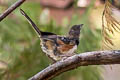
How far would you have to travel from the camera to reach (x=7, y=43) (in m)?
1.74

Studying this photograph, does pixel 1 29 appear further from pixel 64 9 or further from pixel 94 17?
pixel 64 9

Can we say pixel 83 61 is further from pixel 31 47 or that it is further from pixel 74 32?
pixel 31 47

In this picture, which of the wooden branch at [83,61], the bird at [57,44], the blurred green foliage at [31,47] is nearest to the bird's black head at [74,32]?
the bird at [57,44]

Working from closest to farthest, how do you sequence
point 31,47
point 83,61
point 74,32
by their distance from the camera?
point 83,61
point 74,32
point 31,47

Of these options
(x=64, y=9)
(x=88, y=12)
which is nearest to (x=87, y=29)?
(x=88, y=12)

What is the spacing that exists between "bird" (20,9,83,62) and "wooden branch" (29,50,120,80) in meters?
0.06

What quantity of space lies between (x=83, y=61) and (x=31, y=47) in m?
1.06

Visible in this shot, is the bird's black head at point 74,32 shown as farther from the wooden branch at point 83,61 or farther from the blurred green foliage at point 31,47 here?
the blurred green foliage at point 31,47

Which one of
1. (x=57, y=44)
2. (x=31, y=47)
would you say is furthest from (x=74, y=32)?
(x=31, y=47)

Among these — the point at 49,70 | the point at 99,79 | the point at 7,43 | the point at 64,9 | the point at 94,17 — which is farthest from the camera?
the point at 64,9

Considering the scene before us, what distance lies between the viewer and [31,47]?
1.70 meters

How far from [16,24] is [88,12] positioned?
37cm

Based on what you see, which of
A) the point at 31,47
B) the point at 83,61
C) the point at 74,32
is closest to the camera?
the point at 83,61

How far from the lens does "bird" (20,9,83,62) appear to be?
732 millimetres
